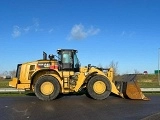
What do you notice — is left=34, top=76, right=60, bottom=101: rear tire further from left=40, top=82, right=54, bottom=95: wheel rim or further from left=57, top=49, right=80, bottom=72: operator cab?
left=57, top=49, right=80, bottom=72: operator cab

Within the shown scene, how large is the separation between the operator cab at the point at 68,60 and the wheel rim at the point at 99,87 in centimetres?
152

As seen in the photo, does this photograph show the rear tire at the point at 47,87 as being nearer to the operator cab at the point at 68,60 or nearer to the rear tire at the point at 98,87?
the operator cab at the point at 68,60

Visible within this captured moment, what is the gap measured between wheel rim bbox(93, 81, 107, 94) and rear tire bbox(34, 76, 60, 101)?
2048mm

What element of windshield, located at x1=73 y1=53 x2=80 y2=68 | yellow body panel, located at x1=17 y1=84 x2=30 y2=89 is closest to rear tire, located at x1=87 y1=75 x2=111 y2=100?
windshield, located at x1=73 y1=53 x2=80 y2=68

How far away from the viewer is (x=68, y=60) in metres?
19.6

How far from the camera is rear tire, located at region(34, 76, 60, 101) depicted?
719 inches

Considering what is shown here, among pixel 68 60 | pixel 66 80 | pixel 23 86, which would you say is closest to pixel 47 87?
pixel 66 80

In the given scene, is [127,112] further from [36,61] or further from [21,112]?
[36,61]

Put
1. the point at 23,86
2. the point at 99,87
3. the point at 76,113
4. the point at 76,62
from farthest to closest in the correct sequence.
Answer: the point at 76,62, the point at 23,86, the point at 99,87, the point at 76,113

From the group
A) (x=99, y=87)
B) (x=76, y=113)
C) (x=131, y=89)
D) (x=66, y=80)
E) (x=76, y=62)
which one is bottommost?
(x=76, y=113)

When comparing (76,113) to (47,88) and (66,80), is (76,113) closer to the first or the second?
(47,88)

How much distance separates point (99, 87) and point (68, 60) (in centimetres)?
248

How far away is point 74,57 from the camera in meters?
19.8

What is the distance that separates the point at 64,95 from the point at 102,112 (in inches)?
301
